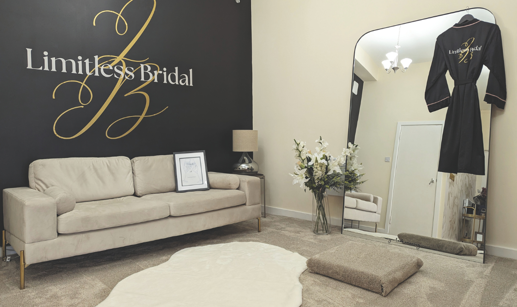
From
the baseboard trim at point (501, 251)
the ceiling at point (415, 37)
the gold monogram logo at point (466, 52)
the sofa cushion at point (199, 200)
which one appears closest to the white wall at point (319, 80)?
the baseboard trim at point (501, 251)

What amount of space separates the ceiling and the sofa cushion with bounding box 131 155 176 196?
265 cm

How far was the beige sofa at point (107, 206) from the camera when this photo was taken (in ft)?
8.37

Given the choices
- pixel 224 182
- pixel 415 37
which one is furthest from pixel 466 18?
pixel 224 182

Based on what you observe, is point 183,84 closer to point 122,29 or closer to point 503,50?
point 122,29

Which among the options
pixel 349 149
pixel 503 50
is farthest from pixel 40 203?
pixel 503 50

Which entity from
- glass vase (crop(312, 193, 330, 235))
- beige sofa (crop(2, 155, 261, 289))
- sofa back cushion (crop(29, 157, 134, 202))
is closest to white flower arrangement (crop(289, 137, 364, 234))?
glass vase (crop(312, 193, 330, 235))

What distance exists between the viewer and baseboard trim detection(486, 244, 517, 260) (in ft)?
10.4

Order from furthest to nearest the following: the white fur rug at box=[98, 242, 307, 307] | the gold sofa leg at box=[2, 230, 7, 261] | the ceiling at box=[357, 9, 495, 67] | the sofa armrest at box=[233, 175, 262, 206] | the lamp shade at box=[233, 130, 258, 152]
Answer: the lamp shade at box=[233, 130, 258, 152]
the sofa armrest at box=[233, 175, 262, 206]
the ceiling at box=[357, 9, 495, 67]
the gold sofa leg at box=[2, 230, 7, 261]
the white fur rug at box=[98, 242, 307, 307]

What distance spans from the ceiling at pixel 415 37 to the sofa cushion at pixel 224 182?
2.07 meters

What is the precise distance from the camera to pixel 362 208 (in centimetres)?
393

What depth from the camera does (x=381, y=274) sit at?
2.37 m

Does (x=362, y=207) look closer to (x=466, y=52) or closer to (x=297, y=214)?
(x=297, y=214)

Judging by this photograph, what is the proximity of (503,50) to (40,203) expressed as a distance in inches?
162

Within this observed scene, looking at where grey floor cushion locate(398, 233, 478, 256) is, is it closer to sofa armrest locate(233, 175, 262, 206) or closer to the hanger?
sofa armrest locate(233, 175, 262, 206)
